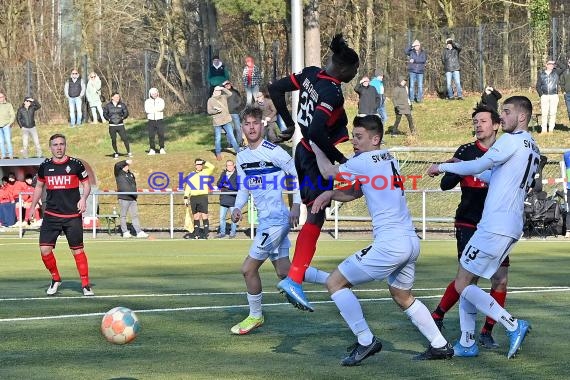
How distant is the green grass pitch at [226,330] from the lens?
8.88 m

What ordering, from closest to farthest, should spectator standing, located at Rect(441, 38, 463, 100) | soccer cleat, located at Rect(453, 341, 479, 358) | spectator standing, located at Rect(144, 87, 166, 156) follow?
soccer cleat, located at Rect(453, 341, 479, 358) → spectator standing, located at Rect(144, 87, 166, 156) → spectator standing, located at Rect(441, 38, 463, 100)

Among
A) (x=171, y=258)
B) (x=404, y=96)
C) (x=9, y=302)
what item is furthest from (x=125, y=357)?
(x=404, y=96)

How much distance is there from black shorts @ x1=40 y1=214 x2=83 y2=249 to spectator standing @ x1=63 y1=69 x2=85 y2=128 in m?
26.4

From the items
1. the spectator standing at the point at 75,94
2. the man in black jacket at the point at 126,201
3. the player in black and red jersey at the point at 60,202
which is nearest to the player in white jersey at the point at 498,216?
the player in black and red jersey at the point at 60,202

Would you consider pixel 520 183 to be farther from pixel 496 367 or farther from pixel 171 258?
pixel 171 258

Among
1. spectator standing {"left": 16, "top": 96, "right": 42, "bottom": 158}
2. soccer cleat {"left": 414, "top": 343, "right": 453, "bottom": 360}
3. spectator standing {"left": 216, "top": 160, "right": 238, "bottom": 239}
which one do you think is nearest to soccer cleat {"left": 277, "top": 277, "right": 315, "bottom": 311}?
soccer cleat {"left": 414, "top": 343, "right": 453, "bottom": 360}

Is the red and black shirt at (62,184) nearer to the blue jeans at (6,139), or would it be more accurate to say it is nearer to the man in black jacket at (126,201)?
the man in black jacket at (126,201)

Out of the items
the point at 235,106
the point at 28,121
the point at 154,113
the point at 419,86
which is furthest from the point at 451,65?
the point at 28,121

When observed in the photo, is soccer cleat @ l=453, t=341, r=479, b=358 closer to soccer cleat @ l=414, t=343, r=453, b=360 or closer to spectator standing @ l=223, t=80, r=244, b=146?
soccer cleat @ l=414, t=343, r=453, b=360

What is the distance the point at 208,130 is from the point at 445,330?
3038 centimetres

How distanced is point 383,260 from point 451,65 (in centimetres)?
2994

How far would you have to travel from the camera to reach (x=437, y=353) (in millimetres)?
9125

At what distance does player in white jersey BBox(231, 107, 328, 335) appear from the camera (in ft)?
36.4

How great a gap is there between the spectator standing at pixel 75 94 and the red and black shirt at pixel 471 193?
104 feet
